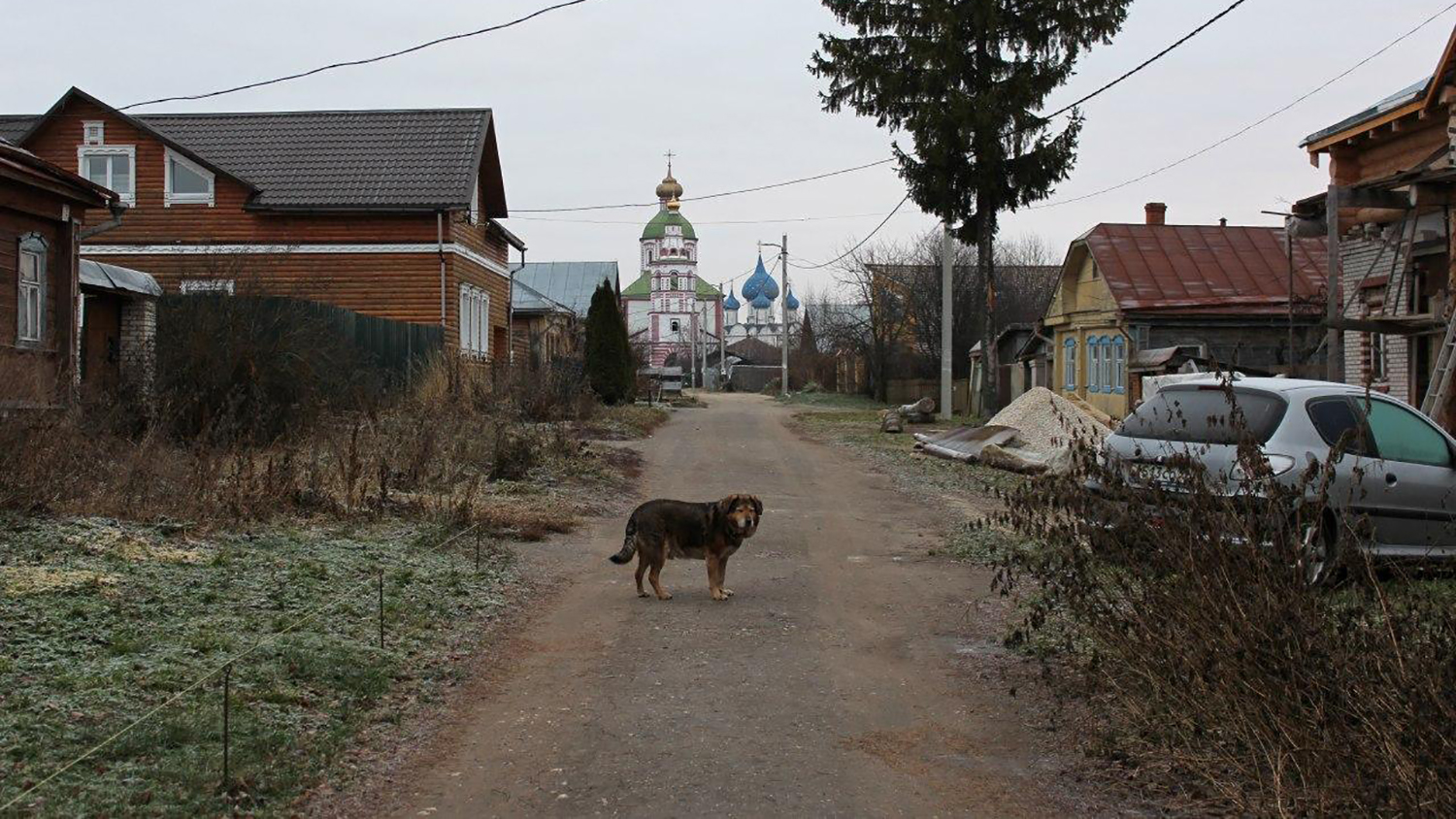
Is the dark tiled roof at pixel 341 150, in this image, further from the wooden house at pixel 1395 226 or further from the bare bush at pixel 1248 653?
the bare bush at pixel 1248 653

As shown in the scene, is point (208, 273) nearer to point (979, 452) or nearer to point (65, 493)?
point (65, 493)

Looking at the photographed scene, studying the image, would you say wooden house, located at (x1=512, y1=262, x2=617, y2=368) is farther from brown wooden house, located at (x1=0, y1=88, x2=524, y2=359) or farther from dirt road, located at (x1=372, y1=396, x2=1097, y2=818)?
dirt road, located at (x1=372, y1=396, x2=1097, y2=818)

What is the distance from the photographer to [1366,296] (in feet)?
71.9

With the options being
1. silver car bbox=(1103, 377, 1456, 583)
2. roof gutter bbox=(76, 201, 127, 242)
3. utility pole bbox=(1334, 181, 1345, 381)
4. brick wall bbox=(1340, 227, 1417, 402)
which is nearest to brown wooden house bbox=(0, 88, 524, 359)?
roof gutter bbox=(76, 201, 127, 242)

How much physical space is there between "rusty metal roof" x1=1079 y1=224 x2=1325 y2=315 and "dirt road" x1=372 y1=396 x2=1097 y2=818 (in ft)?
68.9

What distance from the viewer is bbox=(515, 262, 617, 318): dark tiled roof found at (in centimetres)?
6950

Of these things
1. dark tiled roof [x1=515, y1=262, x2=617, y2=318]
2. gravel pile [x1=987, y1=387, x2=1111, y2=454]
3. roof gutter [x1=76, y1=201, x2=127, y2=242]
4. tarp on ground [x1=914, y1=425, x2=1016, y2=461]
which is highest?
dark tiled roof [x1=515, y1=262, x2=617, y2=318]

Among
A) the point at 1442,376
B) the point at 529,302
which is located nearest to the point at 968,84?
the point at 1442,376

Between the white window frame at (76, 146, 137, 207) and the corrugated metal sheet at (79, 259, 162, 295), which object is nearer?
the corrugated metal sheet at (79, 259, 162, 295)

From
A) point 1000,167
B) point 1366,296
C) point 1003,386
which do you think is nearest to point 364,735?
point 1366,296

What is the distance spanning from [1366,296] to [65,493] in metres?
19.6

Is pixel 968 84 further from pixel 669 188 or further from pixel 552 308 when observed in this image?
pixel 669 188

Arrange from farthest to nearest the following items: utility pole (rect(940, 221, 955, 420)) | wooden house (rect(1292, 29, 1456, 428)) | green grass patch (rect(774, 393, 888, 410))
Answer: green grass patch (rect(774, 393, 888, 410)) → utility pole (rect(940, 221, 955, 420)) → wooden house (rect(1292, 29, 1456, 428))

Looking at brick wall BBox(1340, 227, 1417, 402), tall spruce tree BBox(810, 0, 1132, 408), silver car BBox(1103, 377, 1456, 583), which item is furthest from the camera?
tall spruce tree BBox(810, 0, 1132, 408)
